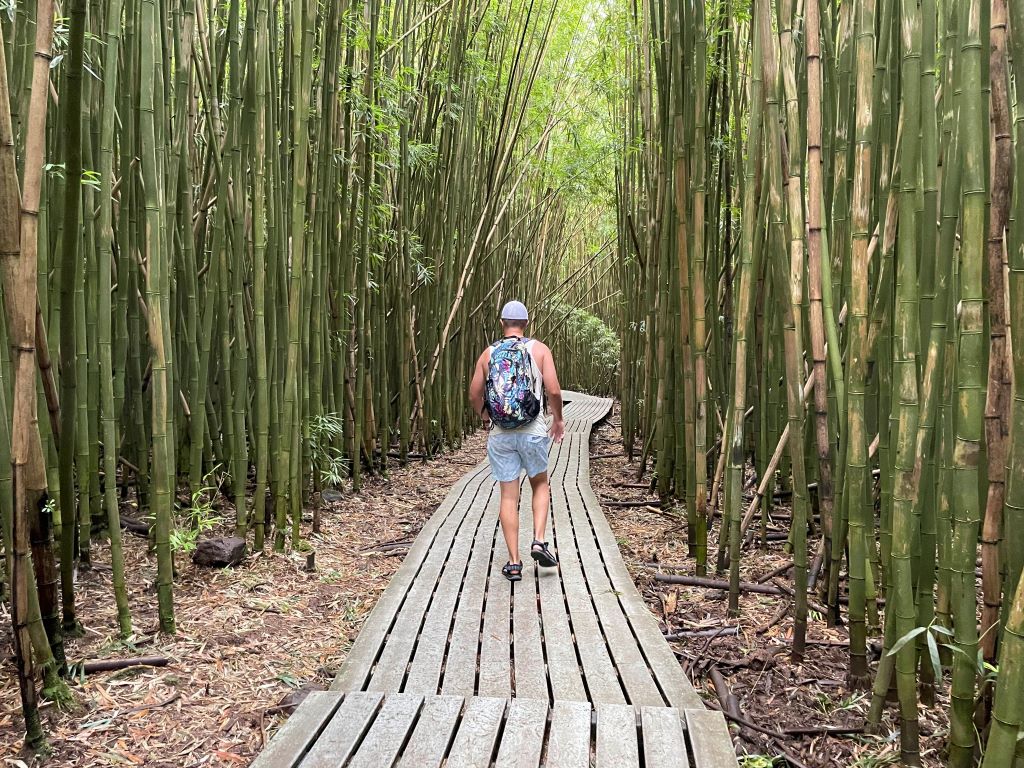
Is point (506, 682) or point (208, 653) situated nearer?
point (506, 682)

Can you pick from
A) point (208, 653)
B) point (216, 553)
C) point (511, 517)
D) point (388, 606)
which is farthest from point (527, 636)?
point (216, 553)

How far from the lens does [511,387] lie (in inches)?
86.3

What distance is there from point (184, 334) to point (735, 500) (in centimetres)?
189

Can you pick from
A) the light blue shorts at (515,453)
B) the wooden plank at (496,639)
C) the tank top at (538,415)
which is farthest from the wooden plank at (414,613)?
the tank top at (538,415)

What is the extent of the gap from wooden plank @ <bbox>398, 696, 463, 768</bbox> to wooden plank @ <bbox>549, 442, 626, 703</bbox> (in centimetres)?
29

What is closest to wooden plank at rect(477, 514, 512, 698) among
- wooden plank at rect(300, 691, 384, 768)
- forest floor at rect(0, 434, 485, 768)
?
wooden plank at rect(300, 691, 384, 768)

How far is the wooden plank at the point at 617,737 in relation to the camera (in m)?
1.14

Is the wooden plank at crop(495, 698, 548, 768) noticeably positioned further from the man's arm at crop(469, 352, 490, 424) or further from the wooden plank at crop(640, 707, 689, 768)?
the man's arm at crop(469, 352, 490, 424)

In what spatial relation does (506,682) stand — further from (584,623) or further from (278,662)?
(278,662)

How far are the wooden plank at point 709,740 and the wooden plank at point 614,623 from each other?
0.10m

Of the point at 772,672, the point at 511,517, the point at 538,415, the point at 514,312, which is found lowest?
the point at 772,672

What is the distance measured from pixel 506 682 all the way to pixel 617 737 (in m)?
0.30

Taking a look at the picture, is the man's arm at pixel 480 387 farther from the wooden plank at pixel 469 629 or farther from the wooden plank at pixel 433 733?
the wooden plank at pixel 433 733

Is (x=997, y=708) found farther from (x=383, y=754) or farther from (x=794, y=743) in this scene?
(x=383, y=754)
